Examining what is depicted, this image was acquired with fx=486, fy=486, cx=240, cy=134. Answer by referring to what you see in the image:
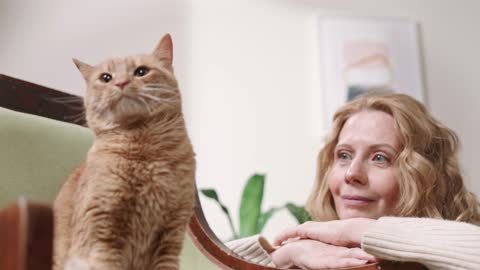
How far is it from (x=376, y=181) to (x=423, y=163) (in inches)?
4.2

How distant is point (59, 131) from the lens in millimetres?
734

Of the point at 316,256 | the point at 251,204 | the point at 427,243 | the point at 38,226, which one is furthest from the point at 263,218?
the point at 38,226

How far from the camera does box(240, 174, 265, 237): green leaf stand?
1.64 m

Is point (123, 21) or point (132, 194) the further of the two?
point (123, 21)

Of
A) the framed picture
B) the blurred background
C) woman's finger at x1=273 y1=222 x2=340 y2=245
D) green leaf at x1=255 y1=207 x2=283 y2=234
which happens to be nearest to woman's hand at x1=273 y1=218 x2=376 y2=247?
woman's finger at x1=273 y1=222 x2=340 y2=245

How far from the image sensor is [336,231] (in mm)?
846

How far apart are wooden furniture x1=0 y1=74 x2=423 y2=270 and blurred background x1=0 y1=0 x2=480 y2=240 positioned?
963 millimetres

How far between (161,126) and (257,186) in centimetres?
126

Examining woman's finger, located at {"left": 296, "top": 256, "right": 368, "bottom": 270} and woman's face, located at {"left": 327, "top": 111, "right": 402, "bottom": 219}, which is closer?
woman's finger, located at {"left": 296, "top": 256, "right": 368, "bottom": 270}

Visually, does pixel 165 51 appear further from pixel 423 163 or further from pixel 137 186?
pixel 423 163

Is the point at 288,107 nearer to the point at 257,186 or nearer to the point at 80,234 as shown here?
the point at 257,186

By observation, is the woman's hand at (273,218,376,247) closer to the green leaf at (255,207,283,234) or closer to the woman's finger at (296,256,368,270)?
the woman's finger at (296,256,368,270)

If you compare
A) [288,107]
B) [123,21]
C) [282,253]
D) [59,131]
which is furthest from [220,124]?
[59,131]

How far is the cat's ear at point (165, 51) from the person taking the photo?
17.4 inches
